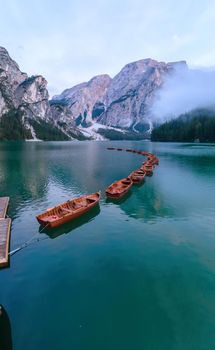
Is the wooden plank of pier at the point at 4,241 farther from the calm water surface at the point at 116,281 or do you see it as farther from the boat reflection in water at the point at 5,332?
the boat reflection in water at the point at 5,332

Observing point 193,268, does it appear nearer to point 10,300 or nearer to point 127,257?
point 127,257

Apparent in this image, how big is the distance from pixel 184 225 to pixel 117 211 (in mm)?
11260

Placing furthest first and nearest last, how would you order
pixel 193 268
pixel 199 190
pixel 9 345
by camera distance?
1. pixel 199 190
2. pixel 193 268
3. pixel 9 345

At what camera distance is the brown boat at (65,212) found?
3234 cm

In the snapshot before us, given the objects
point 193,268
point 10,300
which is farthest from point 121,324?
point 193,268

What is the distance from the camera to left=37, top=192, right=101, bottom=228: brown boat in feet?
106

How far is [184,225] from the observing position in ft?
111

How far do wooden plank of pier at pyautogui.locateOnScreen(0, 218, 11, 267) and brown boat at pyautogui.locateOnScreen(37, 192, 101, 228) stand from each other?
420 centimetres

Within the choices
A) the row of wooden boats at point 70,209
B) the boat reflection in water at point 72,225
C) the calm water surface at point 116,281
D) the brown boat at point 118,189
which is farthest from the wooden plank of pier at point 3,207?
the brown boat at point 118,189

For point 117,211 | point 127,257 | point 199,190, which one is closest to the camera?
point 127,257

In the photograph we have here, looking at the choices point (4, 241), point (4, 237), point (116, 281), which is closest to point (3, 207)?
point (4, 237)

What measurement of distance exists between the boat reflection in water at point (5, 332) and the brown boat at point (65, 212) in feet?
49.5

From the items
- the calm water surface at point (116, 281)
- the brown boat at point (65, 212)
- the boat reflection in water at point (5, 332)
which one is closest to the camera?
the boat reflection in water at point (5, 332)

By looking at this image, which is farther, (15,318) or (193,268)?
(193,268)
